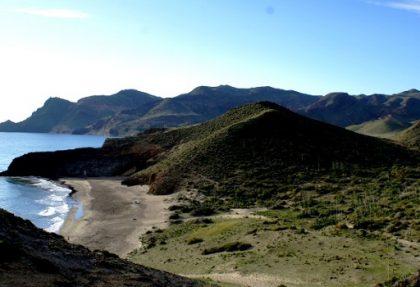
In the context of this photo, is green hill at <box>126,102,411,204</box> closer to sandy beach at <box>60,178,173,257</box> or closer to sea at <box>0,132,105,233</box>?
sandy beach at <box>60,178,173,257</box>

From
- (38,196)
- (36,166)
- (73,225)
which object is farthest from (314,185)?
(36,166)

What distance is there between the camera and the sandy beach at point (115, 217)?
183ft

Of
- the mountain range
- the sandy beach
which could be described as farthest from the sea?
the mountain range

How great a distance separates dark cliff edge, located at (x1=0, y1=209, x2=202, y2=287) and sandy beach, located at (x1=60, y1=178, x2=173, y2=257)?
69.9 feet

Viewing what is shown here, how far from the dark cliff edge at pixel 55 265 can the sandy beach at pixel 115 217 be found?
21.3 meters

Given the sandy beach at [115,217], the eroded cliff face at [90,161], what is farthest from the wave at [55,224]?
the eroded cliff face at [90,161]

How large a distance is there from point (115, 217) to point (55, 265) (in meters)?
48.6

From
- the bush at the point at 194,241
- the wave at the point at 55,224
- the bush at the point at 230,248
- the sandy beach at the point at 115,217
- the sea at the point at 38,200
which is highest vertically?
the bush at the point at 230,248

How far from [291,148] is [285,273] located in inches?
2736

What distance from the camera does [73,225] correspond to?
2628 inches

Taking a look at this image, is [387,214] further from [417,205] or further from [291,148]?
[291,148]

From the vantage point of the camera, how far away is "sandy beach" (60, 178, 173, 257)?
183 ft

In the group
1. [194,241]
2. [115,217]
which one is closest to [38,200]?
[115,217]

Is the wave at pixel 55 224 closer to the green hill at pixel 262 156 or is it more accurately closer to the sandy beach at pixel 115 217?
the sandy beach at pixel 115 217
